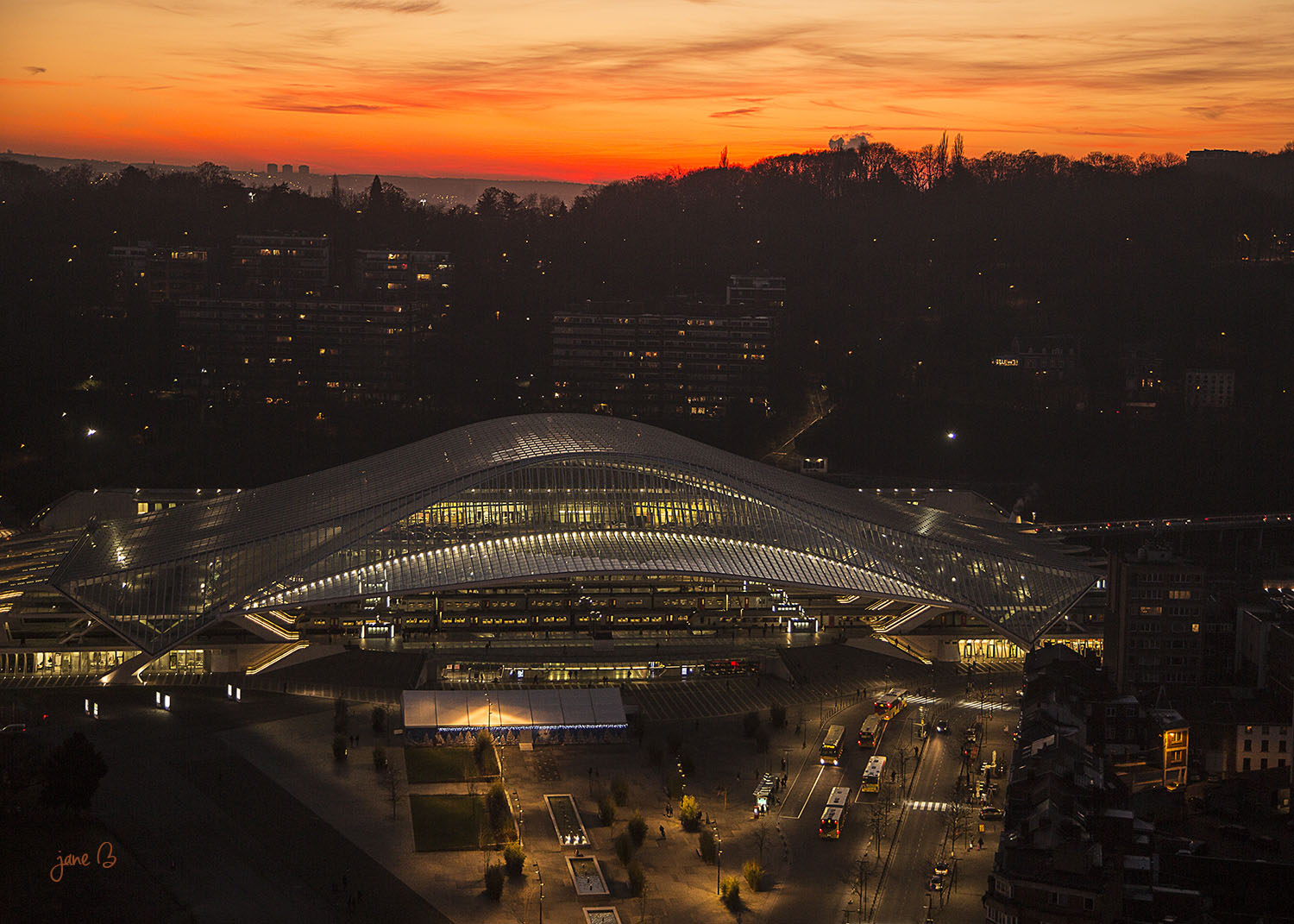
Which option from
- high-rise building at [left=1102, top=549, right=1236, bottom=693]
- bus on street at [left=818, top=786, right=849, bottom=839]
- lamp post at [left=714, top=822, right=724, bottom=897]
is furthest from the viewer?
high-rise building at [left=1102, top=549, right=1236, bottom=693]

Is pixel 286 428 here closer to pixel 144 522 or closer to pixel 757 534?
pixel 144 522

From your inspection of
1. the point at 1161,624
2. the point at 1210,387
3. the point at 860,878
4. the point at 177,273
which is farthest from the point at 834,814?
the point at 177,273

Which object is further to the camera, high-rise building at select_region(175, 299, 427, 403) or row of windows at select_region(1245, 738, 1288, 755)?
high-rise building at select_region(175, 299, 427, 403)

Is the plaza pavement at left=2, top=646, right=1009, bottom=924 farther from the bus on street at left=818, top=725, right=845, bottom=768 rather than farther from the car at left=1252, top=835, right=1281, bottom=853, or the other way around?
the car at left=1252, top=835, right=1281, bottom=853

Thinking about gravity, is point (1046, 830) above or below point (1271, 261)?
below

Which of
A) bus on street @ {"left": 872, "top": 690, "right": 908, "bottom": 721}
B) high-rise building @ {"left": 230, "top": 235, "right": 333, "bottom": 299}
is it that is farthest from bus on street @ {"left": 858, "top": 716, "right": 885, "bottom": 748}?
high-rise building @ {"left": 230, "top": 235, "right": 333, "bottom": 299}

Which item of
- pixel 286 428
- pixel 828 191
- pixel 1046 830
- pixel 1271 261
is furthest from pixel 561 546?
pixel 828 191
